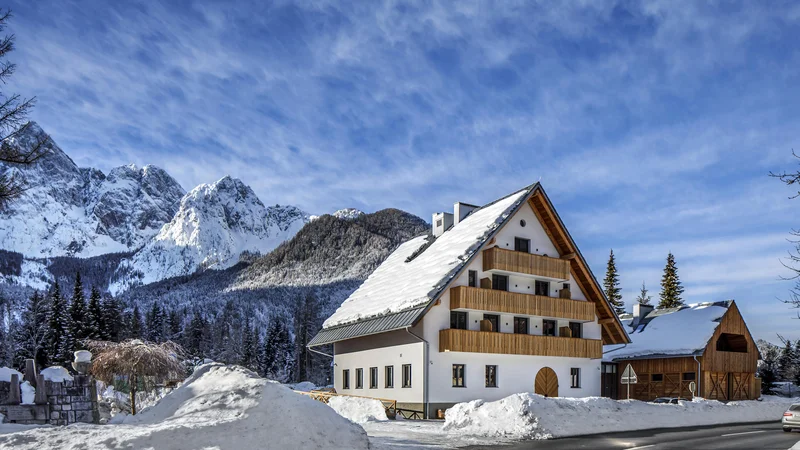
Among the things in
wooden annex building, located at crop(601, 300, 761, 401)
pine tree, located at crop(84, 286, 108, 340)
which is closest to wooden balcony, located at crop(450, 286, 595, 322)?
wooden annex building, located at crop(601, 300, 761, 401)

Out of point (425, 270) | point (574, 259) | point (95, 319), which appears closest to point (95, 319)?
point (95, 319)

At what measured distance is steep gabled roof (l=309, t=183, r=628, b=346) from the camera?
1241 inches

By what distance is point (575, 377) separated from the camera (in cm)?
3659

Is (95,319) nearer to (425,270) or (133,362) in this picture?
(133,362)

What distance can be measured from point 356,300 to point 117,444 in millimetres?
28689

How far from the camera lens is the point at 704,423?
28.8m

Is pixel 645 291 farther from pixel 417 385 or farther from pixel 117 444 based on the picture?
pixel 117 444

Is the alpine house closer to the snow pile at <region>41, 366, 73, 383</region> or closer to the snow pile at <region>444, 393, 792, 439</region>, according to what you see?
the snow pile at <region>444, 393, 792, 439</region>

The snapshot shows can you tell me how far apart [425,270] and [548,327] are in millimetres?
7952

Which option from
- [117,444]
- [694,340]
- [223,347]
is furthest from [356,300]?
[223,347]

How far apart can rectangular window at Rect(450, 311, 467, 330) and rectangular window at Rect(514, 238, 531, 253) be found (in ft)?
18.1

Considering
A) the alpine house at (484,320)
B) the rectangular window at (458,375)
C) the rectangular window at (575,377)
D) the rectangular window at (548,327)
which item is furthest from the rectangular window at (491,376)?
the rectangular window at (575,377)

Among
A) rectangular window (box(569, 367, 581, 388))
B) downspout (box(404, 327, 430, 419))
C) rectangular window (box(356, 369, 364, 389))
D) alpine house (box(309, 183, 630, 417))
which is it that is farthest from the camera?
rectangular window (box(356, 369, 364, 389))

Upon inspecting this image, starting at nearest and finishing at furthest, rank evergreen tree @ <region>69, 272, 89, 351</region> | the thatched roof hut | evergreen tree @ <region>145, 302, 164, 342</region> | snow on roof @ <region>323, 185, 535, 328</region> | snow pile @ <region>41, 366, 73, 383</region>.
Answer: snow pile @ <region>41, 366, 73, 383</region> < snow on roof @ <region>323, 185, 535, 328</region> < the thatched roof hut < evergreen tree @ <region>69, 272, 89, 351</region> < evergreen tree @ <region>145, 302, 164, 342</region>
